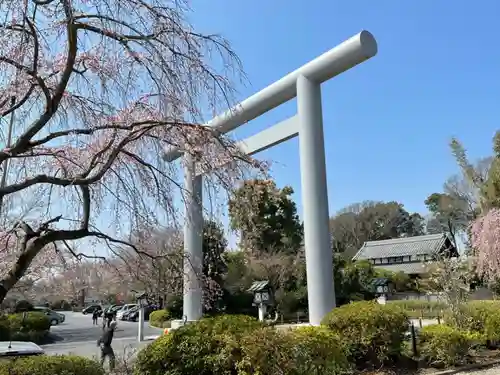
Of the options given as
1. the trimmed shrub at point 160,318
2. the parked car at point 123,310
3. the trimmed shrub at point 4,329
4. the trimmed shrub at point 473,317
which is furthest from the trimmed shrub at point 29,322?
the trimmed shrub at point 473,317

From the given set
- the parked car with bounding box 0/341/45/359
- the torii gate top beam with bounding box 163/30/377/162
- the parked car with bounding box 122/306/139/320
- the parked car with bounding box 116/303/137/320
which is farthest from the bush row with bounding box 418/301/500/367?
the parked car with bounding box 116/303/137/320

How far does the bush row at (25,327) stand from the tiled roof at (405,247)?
75.0 feet

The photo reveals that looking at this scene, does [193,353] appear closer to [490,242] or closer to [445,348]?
[445,348]

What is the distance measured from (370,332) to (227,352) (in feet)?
11.4

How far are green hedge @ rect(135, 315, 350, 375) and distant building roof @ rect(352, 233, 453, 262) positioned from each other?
3042 cm

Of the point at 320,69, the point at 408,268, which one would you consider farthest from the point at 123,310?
the point at 320,69

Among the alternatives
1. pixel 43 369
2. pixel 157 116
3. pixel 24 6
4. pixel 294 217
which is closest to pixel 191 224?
pixel 157 116

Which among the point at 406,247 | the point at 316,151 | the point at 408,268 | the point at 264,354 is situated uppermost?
the point at 316,151

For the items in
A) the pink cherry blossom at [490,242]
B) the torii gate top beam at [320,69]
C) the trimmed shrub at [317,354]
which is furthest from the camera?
the pink cherry blossom at [490,242]

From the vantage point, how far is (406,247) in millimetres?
35938

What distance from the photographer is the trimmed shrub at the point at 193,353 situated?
198 inches

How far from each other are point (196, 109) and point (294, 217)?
26.1m

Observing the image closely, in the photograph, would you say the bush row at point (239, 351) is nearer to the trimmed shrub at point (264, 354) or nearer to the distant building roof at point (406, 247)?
the trimmed shrub at point (264, 354)

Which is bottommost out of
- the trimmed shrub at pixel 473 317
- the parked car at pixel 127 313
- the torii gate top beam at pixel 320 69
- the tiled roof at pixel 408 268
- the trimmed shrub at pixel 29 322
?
the parked car at pixel 127 313
